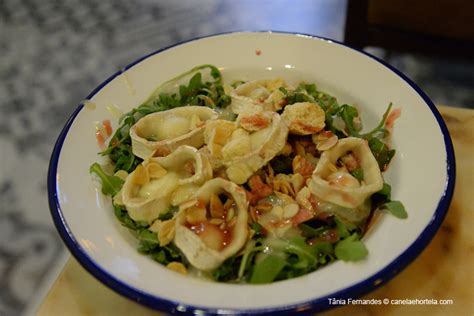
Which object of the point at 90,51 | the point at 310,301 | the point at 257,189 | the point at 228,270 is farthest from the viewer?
the point at 90,51

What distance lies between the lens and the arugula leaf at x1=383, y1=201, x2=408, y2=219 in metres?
0.82

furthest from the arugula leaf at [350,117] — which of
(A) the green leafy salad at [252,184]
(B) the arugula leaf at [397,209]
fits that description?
(B) the arugula leaf at [397,209]

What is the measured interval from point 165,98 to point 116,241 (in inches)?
16.8

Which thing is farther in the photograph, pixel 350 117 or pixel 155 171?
pixel 350 117

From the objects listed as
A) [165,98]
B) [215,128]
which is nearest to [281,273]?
[215,128]

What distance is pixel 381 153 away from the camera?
983 mm

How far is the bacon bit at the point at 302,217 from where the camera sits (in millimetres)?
863

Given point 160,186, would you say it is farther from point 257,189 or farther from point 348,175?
point 348,175

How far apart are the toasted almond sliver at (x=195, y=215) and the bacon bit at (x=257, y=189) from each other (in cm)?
10

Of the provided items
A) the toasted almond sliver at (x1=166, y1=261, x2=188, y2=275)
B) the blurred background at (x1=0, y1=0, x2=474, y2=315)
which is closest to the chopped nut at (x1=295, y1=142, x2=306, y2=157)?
the toasted almond sliver at (x1=166, y1=261, x2=188, y2=275)

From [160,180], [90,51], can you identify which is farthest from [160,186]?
[90,51]

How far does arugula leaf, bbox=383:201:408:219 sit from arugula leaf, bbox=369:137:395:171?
139 millimetres

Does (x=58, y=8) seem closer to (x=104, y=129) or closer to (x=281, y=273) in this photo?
(x=104, y=129)

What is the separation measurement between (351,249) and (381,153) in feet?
0.88
